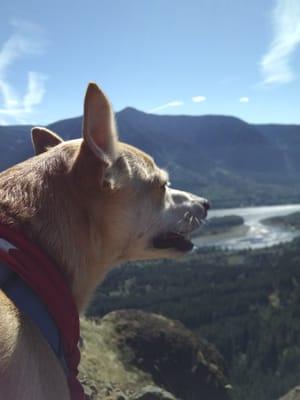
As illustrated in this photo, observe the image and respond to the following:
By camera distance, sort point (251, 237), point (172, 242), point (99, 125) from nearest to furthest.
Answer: point (99, 125)
point (172, 242)
point (251, 237)

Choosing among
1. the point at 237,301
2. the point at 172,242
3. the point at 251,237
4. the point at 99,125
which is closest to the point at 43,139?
the point at 99,125

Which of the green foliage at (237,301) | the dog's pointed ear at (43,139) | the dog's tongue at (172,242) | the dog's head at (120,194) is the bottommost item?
the green foliage at (237,301)

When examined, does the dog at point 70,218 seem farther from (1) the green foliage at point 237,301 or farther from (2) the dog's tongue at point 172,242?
(1) the green foliage at point 237,301

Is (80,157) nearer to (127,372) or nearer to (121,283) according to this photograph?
(127,372)

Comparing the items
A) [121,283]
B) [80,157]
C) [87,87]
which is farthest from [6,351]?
[121,283]

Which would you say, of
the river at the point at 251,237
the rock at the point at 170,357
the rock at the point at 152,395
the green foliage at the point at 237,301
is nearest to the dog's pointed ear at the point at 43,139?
the rock at the point at 152,395

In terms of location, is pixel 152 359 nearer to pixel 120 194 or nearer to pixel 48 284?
pixel 120 194
